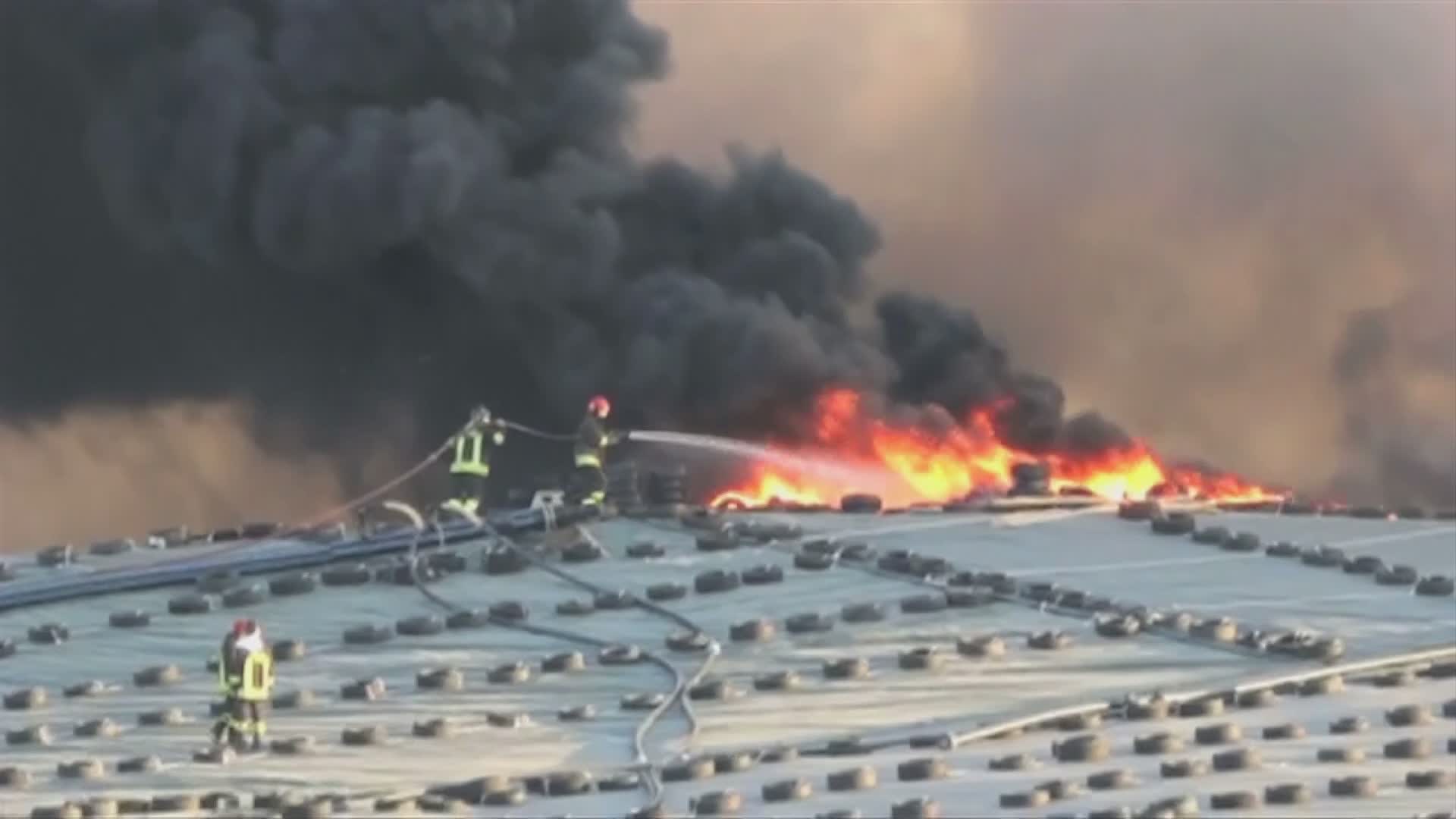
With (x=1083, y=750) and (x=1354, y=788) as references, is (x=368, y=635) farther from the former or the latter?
(x=1354, y=788)

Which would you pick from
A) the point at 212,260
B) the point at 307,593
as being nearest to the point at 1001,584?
the point at 307,593

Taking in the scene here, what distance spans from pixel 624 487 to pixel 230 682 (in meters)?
7.48

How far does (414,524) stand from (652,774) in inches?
316

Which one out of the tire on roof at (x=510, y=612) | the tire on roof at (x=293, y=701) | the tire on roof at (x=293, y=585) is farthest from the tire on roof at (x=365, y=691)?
the tire on roof at (x=293, y=585)

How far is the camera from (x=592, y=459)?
86.2ft

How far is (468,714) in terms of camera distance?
810 inches

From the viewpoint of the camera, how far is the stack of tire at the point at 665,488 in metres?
26.7

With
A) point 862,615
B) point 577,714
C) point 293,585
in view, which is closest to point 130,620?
point 293,585

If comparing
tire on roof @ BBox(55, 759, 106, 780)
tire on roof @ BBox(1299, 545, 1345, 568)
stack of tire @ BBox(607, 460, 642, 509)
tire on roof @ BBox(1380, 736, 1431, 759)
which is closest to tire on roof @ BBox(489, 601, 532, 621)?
stack of tire @ BBox(607, 460, 642, 509)

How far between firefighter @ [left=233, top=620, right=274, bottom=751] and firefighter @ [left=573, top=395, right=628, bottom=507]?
648 centimetres

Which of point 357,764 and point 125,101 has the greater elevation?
point 125,101

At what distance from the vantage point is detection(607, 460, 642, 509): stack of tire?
26734 mm

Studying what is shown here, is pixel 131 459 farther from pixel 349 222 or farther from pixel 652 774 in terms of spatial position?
pixel 652 774

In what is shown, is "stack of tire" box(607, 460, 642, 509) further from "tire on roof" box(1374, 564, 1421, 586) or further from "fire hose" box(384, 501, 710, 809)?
"tire on roof" box(1374, 564, 1421, 586)
